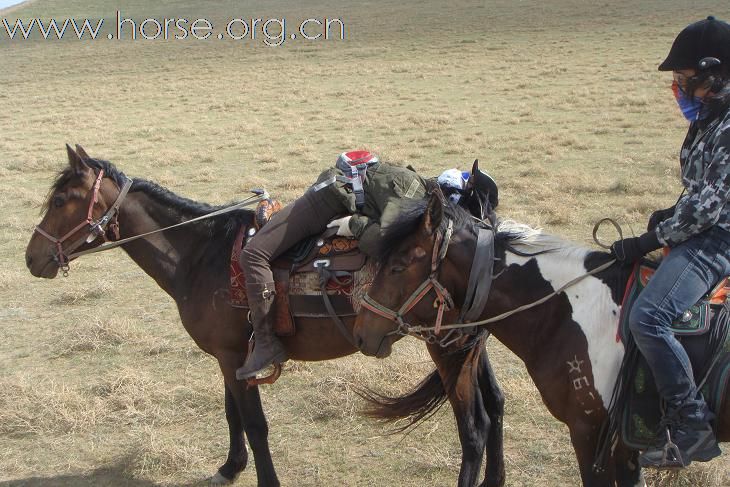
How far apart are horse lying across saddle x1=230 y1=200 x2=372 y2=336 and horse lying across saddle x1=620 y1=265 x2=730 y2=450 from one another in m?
1.55

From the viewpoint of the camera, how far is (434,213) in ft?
10.2

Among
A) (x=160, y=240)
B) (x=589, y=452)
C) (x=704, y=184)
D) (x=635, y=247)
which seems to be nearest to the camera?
(x=704, y=184)

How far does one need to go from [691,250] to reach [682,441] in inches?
32.7

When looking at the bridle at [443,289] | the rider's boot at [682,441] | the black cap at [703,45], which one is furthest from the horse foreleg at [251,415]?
the black cap at [703,45]

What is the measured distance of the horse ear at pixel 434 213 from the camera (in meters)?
3.06

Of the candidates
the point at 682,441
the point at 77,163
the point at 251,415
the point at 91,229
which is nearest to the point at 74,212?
the point at 91,229

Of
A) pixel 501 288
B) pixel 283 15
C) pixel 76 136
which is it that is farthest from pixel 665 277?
pixel 283 15

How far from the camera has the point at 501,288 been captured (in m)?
3.28

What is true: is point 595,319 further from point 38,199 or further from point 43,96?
point 43,96

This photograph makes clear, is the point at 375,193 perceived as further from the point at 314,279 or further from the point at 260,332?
the point at 260,332

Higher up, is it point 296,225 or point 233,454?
point 296,225

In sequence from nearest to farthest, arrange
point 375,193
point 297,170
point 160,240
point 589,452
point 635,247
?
1. point 635,247
2. point 589,452
3. point 375,193
4. point 160,240
5. point 297,170

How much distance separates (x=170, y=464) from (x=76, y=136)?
18.6 m

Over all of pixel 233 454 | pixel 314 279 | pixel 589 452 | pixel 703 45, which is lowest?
pixel 233 454
